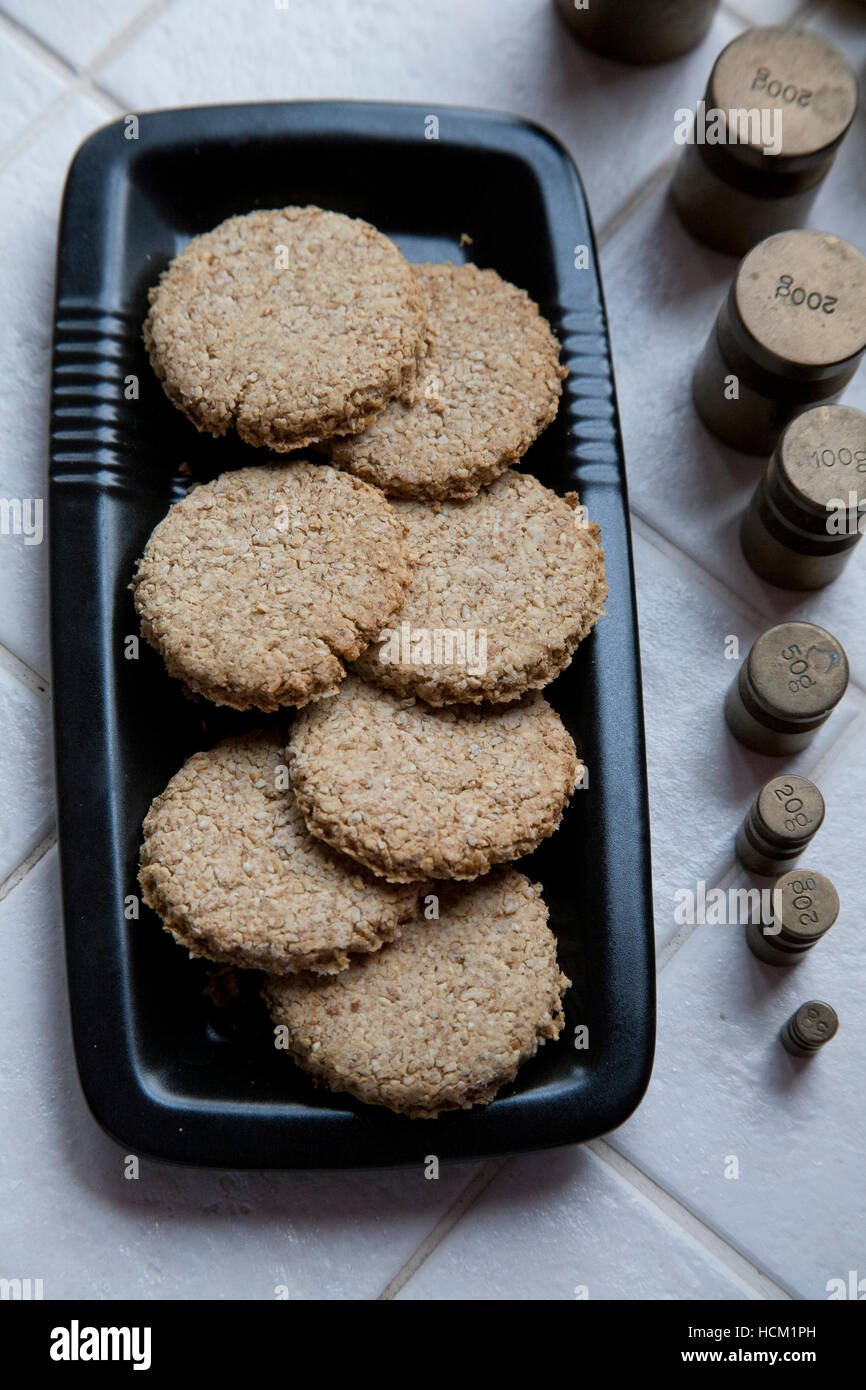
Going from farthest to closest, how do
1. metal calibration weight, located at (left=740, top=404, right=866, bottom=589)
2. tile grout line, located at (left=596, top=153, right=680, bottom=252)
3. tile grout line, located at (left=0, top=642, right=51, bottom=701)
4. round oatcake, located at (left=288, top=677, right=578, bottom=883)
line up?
tile grout line, located at (left=596, top=153, right=680, bottom=252) → tile grout line, located at (left=0, top=642, right=51, bottom=701) → metal calibration weight, located at (left=740, top=404, right=866, bottom=589) → round oatcake, located at (left=288, top=677, right=578, bottom=883)

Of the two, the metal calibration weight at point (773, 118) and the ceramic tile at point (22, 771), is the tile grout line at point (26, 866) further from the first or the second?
the metal calibration weight at point (773, 118)

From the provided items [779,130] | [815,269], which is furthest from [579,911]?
[779,130]

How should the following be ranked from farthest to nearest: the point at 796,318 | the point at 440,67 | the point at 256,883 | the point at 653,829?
the point at 440,67 → the point at 653,829 → the point at 796,318 → the point at 256,883

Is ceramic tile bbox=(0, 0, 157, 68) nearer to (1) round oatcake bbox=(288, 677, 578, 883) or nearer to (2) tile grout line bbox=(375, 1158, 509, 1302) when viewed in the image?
(1) round oatcake bbox=(288, 677, 578, 883)

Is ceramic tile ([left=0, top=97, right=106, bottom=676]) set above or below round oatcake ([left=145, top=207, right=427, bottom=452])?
below

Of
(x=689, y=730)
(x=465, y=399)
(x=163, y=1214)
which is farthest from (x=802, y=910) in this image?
(x=163, y=1214)

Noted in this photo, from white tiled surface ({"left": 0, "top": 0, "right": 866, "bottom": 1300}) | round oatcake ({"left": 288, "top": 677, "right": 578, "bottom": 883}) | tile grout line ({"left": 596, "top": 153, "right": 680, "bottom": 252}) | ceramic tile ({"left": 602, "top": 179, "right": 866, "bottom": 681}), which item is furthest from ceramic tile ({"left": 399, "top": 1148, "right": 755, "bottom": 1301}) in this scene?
tile grout line ({"left": 596, "top": 153, "right": 680, "bottom": 252})

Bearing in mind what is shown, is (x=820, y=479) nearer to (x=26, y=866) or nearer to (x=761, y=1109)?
(x=761, y=1109)
